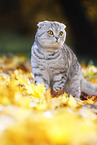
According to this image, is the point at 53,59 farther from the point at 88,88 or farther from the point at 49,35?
the point at 88,88

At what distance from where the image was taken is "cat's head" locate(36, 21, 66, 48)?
2982 mm

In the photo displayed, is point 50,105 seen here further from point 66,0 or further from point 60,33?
point 66,0

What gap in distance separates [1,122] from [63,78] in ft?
6.56

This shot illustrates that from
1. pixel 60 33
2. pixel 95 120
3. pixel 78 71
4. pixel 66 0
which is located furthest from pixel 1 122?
pixel 66 0

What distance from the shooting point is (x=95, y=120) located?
1.48 m

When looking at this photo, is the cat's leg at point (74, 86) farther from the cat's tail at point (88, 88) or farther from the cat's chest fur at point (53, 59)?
the cat's chest fur at point (53, 59)

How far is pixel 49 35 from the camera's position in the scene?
3.00 m

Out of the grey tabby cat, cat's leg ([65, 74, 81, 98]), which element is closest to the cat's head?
the grey tabby cat

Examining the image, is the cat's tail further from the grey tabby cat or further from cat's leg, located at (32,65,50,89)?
cat's leg, located at (32,65,50,89)

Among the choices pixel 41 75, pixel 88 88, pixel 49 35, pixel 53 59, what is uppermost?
pixel 49 35

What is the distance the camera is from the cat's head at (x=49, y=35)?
2982 millimetres

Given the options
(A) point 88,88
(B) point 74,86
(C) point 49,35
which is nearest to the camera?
(C) point 49,35

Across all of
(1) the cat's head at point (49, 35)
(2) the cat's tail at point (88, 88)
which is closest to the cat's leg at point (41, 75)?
(1) the cat's head at point (49, 35)

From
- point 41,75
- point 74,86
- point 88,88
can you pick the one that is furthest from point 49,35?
point 88,88
